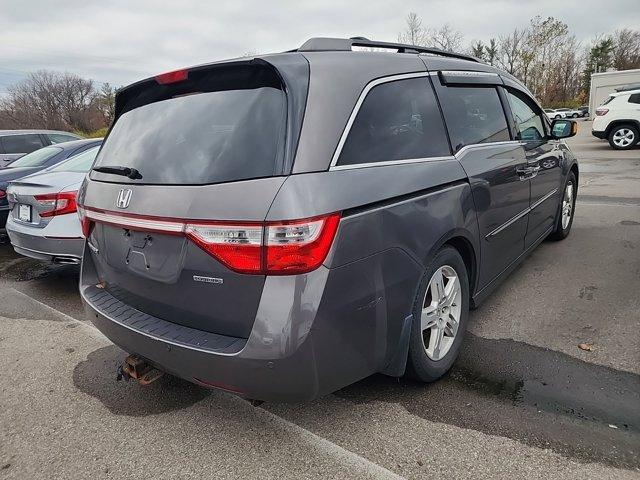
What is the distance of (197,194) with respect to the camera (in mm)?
1969

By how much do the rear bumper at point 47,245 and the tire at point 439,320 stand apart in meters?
3.27

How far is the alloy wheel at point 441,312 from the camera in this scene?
2.59 metres

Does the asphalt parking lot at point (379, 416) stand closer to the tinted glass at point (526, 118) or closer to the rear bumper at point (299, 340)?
the rear bumper at point (299, 340)

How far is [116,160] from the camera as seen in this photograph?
2.55 meters

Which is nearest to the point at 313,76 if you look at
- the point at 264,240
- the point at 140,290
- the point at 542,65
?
the point at 264,240

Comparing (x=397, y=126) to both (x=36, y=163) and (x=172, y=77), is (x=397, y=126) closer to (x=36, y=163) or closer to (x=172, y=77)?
(x=172, y=77)

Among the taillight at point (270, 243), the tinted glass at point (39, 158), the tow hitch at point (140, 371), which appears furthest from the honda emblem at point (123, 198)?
the tinted glass at point (39, 158)

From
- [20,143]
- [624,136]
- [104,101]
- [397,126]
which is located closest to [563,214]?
[397,126]

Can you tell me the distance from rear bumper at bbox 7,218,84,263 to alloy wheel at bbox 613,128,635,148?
16.1 meters

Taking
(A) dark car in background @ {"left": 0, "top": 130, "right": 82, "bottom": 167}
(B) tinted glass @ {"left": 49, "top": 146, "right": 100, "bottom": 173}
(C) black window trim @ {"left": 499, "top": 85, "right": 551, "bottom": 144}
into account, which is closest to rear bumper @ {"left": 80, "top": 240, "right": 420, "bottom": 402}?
(C) black window trim @ {"left": 499, "top": 85, "right": 551, "bottom": 144}

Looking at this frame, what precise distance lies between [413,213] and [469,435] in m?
1.10

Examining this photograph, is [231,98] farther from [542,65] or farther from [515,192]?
[542,65]

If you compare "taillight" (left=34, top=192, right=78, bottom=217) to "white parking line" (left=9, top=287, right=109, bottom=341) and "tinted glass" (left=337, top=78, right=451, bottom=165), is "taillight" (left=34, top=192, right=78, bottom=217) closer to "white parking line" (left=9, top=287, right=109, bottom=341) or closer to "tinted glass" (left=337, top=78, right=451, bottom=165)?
"white parking line" (left=9, top=287, right=109, bottom=341)

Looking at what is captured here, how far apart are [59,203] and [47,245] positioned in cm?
41
